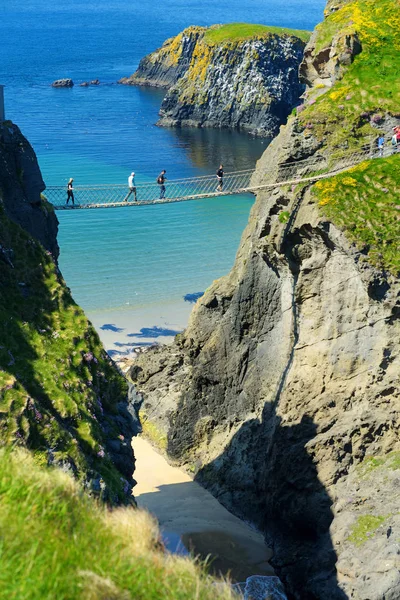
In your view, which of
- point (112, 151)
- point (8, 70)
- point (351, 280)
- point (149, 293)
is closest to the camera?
point (351, 280)

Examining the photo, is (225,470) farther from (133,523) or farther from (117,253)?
(117,253)

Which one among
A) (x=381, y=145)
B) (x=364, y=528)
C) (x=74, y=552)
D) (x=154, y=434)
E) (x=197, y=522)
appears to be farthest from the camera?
(x=154, y=434)

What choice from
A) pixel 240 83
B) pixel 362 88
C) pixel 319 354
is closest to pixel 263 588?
Result: pixel 319 354

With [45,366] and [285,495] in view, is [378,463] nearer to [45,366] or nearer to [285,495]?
[285,495]

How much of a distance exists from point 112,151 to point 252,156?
45.2ft

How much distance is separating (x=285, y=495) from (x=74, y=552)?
17955 millimetres

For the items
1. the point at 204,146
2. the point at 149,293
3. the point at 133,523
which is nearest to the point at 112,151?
the point at 204,146

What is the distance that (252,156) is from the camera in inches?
3573

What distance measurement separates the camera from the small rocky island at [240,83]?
4077 inches

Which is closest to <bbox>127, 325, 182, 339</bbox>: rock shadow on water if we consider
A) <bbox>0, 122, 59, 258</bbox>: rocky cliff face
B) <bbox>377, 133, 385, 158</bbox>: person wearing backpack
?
<bbox>377, 133, 385, 158</bbox>: person wearing backpack

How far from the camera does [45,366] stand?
70.0ft

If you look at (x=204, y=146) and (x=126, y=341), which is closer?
(x=126, y=341)

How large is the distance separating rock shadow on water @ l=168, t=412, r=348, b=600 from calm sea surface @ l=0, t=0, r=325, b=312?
18752 millimetres

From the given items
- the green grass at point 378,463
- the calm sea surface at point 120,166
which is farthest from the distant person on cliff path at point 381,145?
the calm sea surface at point 120,166
